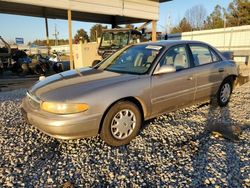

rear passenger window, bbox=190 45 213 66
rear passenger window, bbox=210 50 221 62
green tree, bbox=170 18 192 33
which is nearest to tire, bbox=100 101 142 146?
rear passenger window, bbox=190 45 213 66

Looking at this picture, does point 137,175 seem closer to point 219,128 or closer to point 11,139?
point 219,128

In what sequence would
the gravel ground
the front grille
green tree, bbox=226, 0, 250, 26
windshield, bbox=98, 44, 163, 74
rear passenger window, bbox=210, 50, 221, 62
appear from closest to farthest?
the gravel ground < the front grille < windshield, bbox=98, 44, 163, 74 < rear passenger window, bbox=210, 50, 221, 62 < green tree, bbox=226, 0, 250, 26

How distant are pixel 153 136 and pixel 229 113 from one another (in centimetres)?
202

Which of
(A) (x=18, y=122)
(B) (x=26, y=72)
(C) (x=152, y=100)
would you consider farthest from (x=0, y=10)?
(C) (x=152, y=100)

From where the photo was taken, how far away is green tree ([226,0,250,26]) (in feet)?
117

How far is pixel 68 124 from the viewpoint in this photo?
9.70ft

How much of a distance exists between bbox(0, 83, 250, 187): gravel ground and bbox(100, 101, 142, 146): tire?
0.40ft

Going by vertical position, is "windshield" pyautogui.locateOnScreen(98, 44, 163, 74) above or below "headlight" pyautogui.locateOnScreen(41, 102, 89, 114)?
above

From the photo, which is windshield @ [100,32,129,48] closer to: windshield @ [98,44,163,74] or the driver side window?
windshield @ [98,44,163,74]

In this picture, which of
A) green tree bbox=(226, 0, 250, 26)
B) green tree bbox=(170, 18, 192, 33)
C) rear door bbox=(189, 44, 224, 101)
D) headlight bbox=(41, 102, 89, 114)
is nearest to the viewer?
headlight bbox=(41, 102, 89, 114)

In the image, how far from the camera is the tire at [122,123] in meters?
3.25

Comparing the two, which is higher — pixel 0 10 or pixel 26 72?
pixel 0 10

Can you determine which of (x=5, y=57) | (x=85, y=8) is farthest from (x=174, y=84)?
(x=5, y=57)

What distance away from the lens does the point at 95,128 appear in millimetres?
3131
